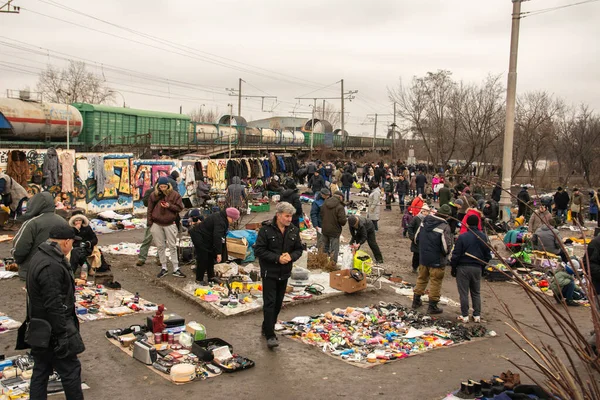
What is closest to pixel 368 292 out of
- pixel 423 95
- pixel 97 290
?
pixel 97 290

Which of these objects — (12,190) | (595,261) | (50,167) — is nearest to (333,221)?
(595,261)

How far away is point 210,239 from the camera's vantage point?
958 cm

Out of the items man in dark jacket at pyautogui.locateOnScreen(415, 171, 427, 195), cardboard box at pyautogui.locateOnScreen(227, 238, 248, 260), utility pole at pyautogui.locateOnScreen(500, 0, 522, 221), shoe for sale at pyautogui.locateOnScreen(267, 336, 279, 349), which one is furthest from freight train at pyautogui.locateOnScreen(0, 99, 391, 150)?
shoe for sale at pyautogui.locateOnScreen(267, 336, 279, 349)

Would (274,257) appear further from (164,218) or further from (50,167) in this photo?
(50,167)

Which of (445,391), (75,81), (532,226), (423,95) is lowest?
(445,391)

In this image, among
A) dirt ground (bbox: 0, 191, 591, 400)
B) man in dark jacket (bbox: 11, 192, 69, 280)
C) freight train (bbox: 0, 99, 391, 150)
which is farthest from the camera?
freight train (bbox: 0, 99, 391, 150)

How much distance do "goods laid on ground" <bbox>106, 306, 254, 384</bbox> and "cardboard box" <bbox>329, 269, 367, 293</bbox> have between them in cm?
334

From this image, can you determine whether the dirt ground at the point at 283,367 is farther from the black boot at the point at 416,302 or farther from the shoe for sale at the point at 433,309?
the black boot at the point at 416,302

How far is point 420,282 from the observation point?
9227 millimetres

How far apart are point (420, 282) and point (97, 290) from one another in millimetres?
5580

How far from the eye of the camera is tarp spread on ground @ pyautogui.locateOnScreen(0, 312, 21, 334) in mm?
7254

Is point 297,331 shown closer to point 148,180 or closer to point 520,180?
point 148,180

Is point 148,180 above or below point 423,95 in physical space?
below

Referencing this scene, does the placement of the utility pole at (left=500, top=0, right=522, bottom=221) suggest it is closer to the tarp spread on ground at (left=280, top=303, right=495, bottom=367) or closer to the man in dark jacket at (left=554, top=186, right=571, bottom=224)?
the man in dark jacket at (left=554, top=186, right=571, bottom=224)
